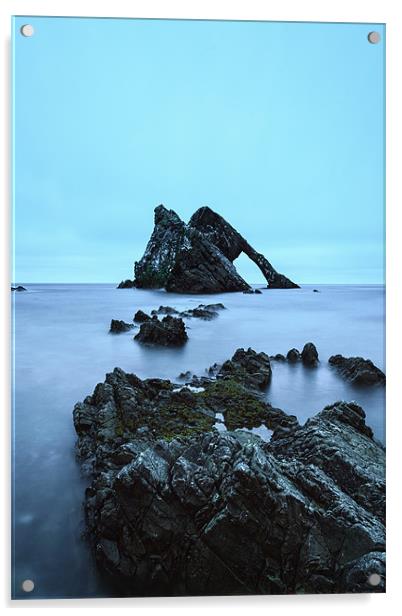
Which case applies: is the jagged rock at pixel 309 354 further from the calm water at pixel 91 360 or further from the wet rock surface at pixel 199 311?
the wet rock surface at pixel 199 311

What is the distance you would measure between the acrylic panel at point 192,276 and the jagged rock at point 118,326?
10 millimetres

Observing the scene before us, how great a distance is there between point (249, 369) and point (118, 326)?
0.72 meters

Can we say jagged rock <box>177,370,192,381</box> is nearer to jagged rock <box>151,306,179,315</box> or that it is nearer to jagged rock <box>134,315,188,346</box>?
jagged rock <box>134,315,188,346</box>

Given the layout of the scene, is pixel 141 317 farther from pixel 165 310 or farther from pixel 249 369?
pixel 249 369

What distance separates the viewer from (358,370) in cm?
234

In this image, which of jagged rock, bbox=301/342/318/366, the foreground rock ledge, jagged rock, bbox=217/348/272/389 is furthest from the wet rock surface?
the foreground rock ledge

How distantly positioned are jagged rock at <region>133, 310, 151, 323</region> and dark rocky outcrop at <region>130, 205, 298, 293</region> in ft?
0.51

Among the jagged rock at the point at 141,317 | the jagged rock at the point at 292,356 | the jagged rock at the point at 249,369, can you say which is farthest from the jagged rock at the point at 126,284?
the jagged rock at the point at 292,356

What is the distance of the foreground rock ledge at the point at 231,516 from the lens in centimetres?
195

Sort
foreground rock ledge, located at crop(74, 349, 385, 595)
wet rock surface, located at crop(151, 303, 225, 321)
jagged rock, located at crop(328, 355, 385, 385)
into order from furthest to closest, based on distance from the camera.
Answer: wet rock surface, located at crop(151, 303, 225, 321) → jagged rock, located at crop(328, 355, 385, 385) → foreground rock ledge, located at crop(74, 349, 385, 595)

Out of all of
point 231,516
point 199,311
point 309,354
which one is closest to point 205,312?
point 199,311

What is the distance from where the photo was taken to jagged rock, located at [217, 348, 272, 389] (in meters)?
2.34
